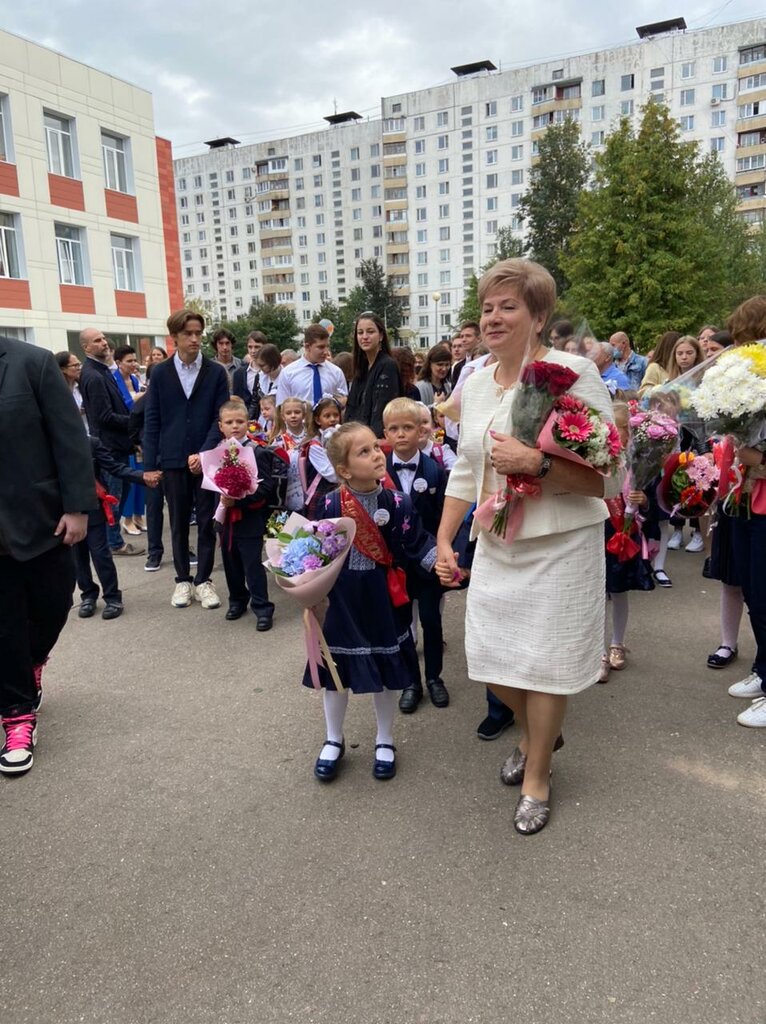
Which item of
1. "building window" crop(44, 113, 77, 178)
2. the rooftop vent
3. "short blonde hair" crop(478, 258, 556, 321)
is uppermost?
the rooftop vent

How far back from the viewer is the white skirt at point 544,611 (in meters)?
2.57

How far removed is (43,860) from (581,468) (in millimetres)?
2512

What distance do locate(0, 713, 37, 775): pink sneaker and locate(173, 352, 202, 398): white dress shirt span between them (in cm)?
306

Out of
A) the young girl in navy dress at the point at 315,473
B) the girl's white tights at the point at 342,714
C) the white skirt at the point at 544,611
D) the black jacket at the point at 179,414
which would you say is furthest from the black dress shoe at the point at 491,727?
the black jacket at the point at 179,414

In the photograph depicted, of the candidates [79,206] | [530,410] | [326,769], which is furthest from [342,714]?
[79,206]

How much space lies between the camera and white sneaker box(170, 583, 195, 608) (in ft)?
19.1

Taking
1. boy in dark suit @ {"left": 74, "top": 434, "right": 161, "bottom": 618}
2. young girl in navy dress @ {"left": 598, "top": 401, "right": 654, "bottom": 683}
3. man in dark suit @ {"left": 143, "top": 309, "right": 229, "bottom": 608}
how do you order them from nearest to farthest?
young girl in navy dress @ {"left": 598, "top": 401, "right": 654, "bottom": 683} → boy in dark suit @ {"left": 74, "top": 434, "right": 161, "bottom": 618} → man in dark suit @ {"left": 143, "top": 309, "right": 229, "bottom": 608}

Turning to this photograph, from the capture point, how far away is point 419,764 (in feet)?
10.7

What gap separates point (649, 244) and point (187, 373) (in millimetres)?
21758

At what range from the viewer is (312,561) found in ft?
9.35

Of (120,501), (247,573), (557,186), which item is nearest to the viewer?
(247,573)

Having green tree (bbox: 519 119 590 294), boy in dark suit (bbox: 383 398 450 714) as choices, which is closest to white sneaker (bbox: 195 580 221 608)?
boy in dark suit (bbox: 383 398 450 714)

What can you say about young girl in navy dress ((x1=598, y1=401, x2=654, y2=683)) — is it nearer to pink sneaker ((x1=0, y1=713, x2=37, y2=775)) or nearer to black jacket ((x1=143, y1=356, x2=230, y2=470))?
pink sneaker ((x1=0, y1=713, x2=37, y2=775))

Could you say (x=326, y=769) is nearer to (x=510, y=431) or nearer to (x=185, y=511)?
(x=510, y=431)
